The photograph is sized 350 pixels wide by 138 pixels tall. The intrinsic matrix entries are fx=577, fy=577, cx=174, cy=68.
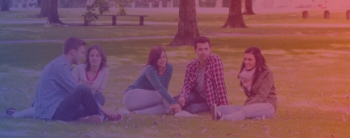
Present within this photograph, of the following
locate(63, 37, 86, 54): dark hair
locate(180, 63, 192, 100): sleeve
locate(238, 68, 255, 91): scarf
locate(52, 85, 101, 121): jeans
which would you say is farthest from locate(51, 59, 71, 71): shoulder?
locate(238, 68, 255, 91): scarf

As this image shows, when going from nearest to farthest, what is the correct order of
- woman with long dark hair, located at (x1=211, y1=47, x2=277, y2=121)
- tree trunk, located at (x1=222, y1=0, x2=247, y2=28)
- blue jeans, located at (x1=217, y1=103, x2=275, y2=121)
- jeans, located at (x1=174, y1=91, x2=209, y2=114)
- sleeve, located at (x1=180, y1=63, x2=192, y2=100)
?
blue jeans, located at (x1=217, y1=103, x2=275, y2=121) < woman with long dark hair, located at (x1=211, y1=47, x2=277, y2=121) < sleeve, located at (x1=180, y1=63, x2=192, y2=100) < jeans, located at (x1=174, y1=91, x2=209, y2=114) < tree trunk, located at (x1=222, y1=0, x2=247, y2=28)

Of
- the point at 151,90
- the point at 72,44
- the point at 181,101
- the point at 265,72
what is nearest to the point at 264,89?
the point at 265,72

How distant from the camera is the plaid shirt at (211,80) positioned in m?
8.88

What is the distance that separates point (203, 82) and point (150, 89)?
85 cm

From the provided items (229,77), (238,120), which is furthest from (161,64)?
(229,77)

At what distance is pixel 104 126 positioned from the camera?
7684 mm

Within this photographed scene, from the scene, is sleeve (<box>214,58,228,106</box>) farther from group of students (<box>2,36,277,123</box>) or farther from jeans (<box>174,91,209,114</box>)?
jeans (<box>174,91,209,114</box>)

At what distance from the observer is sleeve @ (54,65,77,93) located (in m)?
7.54

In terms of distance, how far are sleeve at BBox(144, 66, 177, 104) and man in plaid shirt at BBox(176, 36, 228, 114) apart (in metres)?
0.26

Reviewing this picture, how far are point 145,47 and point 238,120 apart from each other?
17044 millimetres

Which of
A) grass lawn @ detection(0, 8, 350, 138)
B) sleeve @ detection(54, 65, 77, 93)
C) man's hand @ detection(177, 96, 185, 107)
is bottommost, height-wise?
grass lawn @ detection(0, 8, 350, 138)

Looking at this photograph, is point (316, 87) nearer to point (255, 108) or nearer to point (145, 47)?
point (255, 108)

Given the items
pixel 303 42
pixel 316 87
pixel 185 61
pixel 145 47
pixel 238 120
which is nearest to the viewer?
pixel 238 120

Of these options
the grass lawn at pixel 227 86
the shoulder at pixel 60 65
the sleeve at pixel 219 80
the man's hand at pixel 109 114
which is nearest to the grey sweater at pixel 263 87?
the grass lawn at pixel 227 86
